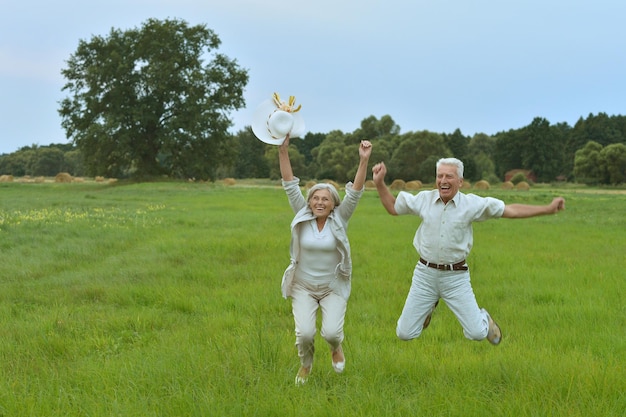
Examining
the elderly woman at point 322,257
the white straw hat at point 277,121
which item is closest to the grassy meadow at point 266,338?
the elderly woman at point 322,257

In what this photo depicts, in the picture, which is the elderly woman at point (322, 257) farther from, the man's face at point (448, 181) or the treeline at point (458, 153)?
the treeline at point (458, 153)

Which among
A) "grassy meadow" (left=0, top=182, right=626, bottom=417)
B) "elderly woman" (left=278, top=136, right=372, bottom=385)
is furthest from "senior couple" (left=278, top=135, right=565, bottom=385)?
"grassy meadow" (left=0, top=182, right=626, bottom=417)

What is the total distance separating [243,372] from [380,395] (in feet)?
3.99

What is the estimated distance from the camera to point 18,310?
7469 mm

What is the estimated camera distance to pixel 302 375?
495 centimetres

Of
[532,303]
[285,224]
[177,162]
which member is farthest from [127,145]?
[532,303]

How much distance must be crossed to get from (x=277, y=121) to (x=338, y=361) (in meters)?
2.32

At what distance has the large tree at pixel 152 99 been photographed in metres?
51.4

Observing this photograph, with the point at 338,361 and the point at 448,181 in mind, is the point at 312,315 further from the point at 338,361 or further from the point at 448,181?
the point at 448,181

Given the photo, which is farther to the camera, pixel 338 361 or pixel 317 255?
pixel 317 255

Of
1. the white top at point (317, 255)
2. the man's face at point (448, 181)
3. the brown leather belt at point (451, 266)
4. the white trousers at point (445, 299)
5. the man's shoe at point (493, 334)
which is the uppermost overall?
the man's face at point (448, 181)

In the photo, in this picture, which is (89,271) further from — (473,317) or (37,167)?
(37,167)

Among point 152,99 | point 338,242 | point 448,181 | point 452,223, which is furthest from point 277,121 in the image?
point 152,99

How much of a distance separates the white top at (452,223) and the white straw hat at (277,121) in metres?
1.25
